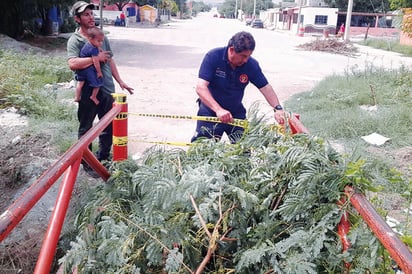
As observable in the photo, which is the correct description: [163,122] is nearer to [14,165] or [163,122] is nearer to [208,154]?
[14,165]

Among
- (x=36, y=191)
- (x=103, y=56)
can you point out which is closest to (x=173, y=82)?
(x=103, y=56)

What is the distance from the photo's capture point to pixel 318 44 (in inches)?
899

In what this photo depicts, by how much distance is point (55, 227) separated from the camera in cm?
163

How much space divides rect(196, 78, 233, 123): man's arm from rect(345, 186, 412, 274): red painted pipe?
57.9 inches

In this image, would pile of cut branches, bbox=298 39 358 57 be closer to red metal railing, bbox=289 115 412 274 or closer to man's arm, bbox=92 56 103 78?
man's arm, bbox=92 56 103 78

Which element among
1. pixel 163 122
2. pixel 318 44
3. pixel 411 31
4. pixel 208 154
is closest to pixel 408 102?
pixel 411 31

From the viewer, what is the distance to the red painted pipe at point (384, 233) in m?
1.15

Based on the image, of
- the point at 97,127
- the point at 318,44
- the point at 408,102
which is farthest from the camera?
the point at 318,44

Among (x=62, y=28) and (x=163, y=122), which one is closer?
(x=163, y=122)

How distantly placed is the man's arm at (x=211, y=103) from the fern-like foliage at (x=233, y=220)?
0.96m

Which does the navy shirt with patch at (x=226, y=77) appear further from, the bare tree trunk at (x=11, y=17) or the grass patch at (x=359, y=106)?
the bare tree trunk at (x=11, y=17)

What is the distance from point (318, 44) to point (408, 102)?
53.4ft

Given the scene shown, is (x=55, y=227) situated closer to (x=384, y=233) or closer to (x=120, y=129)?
(x=384, y=233)

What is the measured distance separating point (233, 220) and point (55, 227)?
0.73 meters
